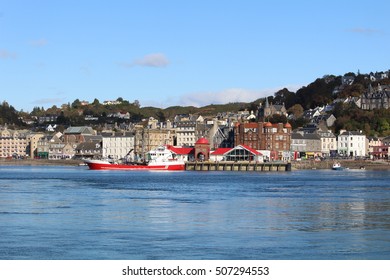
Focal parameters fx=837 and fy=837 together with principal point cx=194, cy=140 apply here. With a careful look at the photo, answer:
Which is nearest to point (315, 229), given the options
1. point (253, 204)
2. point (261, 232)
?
point (261, 232)

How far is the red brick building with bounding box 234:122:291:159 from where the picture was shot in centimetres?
13650

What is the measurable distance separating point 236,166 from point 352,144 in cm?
3258

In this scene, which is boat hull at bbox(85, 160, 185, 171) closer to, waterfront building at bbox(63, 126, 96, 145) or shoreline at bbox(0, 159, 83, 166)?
shoreline at bbox(0, 159, 83, 166)

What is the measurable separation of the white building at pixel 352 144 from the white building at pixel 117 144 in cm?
4298

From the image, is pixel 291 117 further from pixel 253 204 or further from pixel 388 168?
pixel 253 204

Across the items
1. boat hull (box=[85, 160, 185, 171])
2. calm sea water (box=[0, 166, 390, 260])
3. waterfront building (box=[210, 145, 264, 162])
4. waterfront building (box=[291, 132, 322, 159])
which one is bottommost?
calm sea water (box=[0, 166, 390, 260])

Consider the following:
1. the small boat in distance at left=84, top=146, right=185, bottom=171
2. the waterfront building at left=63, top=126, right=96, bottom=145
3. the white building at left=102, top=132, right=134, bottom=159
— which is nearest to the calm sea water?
the small boat in distance at left=84, top=146, right=185, bottom=171

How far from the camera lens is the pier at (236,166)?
4806 inches

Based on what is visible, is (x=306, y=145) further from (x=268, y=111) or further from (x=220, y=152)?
(x=268, y=111)

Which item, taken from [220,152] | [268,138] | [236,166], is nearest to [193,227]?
[236,166]

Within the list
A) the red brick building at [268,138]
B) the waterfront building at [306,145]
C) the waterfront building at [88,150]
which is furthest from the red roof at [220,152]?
the waterfront building at [88,150]

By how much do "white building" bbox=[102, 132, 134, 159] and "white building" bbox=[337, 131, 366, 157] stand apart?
43.0 m

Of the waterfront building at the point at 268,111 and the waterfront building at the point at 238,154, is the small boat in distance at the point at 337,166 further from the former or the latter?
the waterfront building at the point at 268,111
